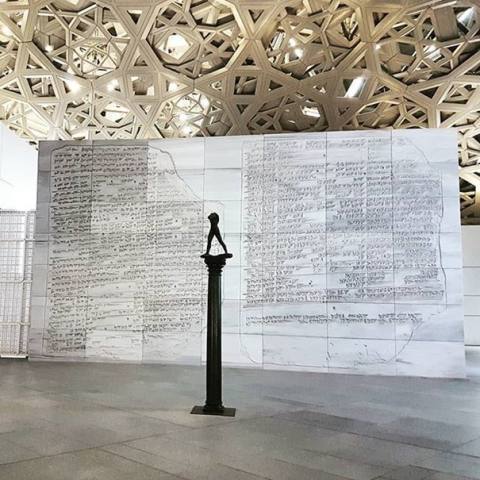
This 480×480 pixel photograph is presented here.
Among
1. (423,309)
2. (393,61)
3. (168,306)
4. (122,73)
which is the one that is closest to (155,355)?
(168,306)

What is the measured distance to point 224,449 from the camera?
3.27m

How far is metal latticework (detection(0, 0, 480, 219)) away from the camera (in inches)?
444

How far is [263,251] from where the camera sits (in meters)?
7.56

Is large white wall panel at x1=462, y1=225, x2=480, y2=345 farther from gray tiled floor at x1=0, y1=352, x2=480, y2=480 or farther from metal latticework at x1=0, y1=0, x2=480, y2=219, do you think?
gray tiled floor at x1=0, y1=352, x2=480, y2=480

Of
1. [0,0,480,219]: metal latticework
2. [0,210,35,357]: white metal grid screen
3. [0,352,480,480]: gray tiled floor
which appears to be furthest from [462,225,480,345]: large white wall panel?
[0,210,35,357]: white metal grid screen

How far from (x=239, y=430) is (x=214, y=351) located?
2.65ft

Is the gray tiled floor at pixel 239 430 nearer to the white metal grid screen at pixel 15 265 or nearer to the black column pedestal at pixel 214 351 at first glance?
the black column pedestal at pixel 214 351

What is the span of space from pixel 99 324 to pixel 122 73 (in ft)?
23.5

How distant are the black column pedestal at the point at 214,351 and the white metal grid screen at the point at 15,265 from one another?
5.32 m

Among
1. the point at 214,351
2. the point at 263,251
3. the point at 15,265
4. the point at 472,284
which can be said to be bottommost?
the point at 214,351

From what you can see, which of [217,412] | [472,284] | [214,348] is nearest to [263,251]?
[214,348]

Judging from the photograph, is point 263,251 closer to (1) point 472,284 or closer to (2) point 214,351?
(2) point 214,351

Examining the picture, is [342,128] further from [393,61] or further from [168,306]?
[168,306]

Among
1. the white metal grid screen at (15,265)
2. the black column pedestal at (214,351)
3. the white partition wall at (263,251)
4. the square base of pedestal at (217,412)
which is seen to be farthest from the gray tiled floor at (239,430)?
the white metal grid screen at (15,265)
